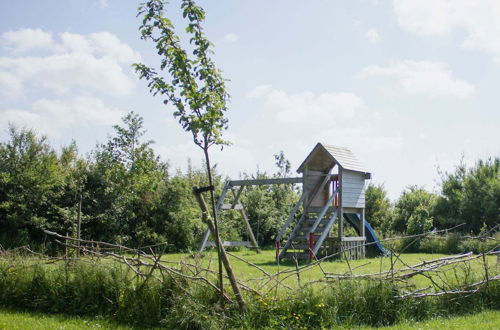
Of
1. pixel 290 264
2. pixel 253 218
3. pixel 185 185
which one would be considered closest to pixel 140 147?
pixel 185 185

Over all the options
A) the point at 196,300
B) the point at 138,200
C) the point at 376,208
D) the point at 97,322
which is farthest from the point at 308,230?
the point at 97,322

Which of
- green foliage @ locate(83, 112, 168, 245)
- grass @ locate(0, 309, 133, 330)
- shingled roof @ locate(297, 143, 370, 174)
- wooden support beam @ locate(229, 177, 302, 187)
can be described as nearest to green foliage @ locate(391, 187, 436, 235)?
shingled roof @ locate(297, 143, 370, 174)

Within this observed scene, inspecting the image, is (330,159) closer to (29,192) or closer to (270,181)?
(270,181)

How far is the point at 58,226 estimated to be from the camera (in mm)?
14961

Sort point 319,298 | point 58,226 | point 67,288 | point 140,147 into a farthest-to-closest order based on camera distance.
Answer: point 140,147, point 58,226, point 67,288, point 319,298

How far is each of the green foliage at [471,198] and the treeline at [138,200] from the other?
4cm

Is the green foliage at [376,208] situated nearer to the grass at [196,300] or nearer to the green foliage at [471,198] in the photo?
the green foliage at [471,198]

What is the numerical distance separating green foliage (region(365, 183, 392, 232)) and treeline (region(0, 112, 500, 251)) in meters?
0.04

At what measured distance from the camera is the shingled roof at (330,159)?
14529 millimetres

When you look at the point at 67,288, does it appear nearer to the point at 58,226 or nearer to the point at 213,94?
the point at 213,94

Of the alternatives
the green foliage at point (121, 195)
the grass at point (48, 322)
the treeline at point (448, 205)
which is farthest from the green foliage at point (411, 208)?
the grass at point (48, 322)

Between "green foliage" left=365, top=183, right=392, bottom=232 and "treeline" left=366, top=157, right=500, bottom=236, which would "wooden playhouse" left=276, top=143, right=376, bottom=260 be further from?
"green foliage" left=365, top=183, right=392, bottom=232

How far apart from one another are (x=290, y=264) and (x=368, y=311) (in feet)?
22.5

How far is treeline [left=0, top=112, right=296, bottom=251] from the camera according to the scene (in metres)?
14.5
